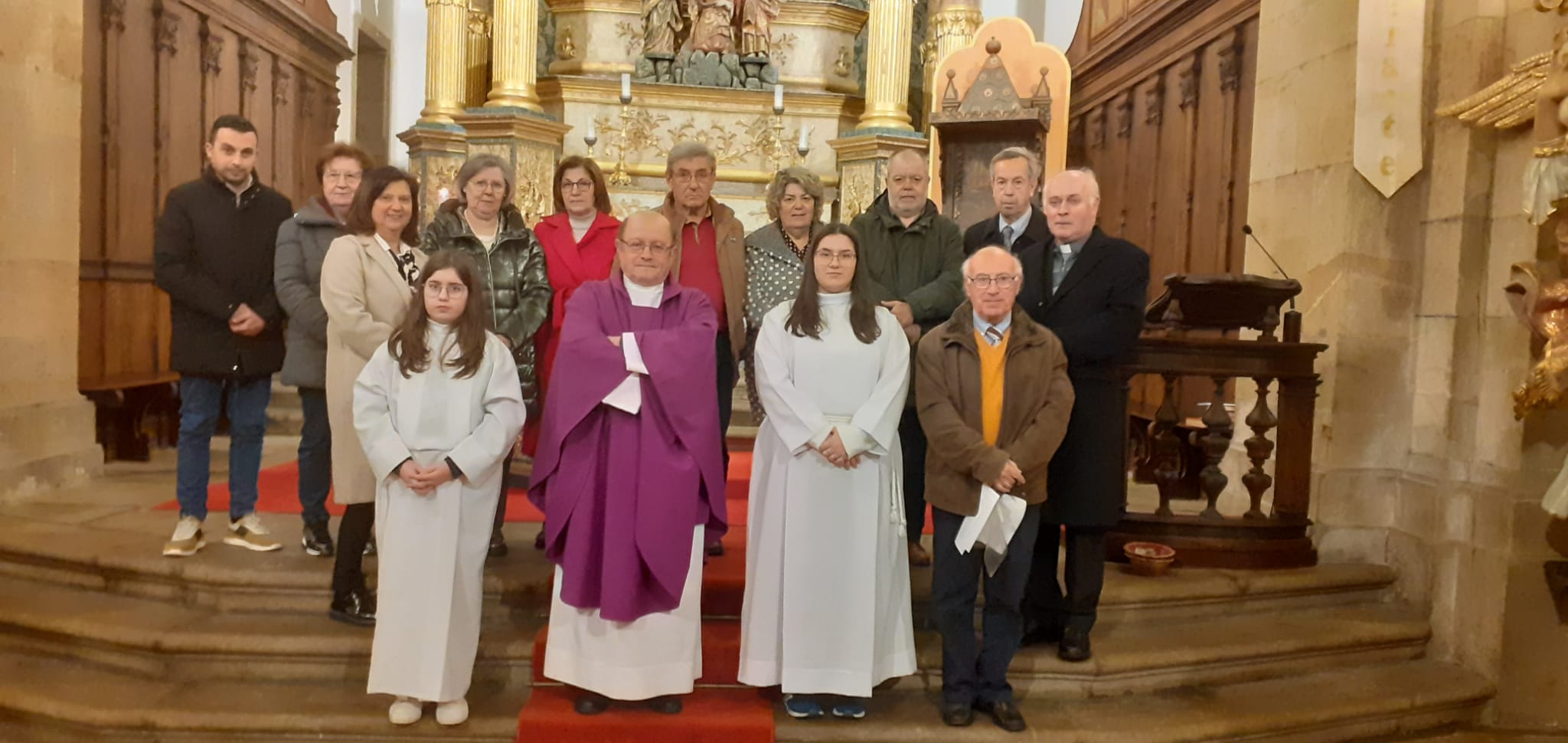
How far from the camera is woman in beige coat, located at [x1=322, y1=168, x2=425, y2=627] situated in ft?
10.9

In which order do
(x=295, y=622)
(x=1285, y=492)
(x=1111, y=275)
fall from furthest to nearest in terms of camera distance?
(x=1285, y=492) < (x=295, y=622) < (x=1111, y=275)

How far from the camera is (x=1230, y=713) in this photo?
3410 millimetres

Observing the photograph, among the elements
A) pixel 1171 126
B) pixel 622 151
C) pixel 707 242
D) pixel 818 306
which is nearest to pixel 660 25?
pixel 622 151

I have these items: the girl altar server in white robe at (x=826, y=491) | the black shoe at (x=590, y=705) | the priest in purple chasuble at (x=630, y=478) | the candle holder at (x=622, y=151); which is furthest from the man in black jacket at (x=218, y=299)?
the candle holder at (x=622, y=151)

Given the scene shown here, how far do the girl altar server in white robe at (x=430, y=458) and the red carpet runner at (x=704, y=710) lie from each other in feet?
1.05

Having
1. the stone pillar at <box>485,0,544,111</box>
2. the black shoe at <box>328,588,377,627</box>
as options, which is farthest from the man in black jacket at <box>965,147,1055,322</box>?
the stone pillar at <box>485,0,544,111</box>

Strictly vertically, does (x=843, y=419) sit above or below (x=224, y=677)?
above

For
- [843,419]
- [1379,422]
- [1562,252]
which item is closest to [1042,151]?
[1379,422]

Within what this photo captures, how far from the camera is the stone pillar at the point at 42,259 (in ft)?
15.8

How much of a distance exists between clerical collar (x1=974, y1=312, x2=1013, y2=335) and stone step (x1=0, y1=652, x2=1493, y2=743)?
3.85 feet

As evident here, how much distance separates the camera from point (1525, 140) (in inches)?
150

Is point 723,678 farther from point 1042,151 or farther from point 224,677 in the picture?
point 1042,151

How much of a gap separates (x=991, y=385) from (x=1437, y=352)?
2.26 m

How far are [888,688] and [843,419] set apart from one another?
0.94 meters
